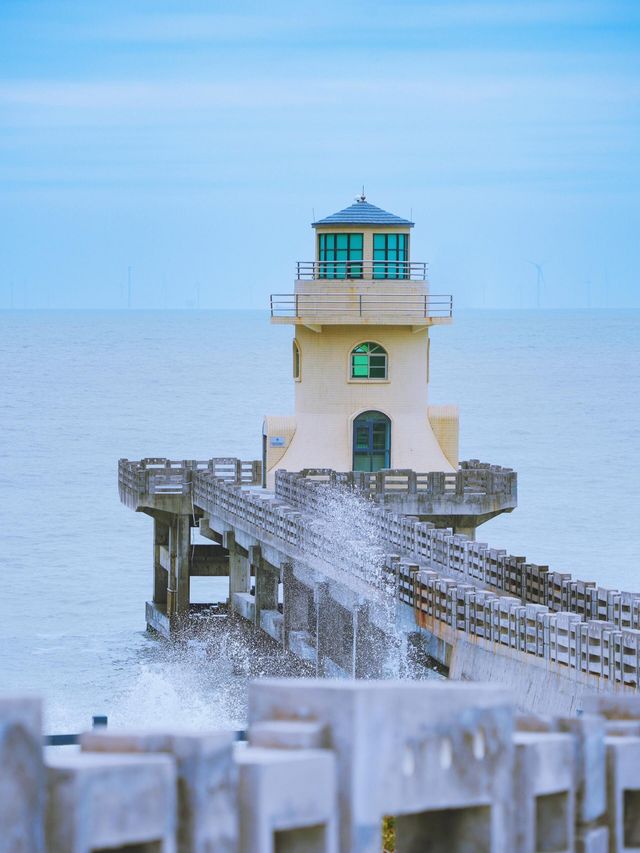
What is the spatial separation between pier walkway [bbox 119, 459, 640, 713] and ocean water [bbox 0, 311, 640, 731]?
1.73 meters

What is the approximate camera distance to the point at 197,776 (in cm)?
790

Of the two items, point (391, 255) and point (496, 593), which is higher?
point (391, 255)

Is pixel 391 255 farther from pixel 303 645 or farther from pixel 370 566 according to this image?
pixel 370 566

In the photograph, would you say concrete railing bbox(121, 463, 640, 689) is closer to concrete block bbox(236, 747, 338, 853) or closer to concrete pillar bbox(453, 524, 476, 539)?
concrete pillar bbox(453, 524, 476, 539)

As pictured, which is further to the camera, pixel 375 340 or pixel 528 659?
pixel 375 340

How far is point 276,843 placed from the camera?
27.0 ft

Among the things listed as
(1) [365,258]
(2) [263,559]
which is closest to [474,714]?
(2) [263,559]

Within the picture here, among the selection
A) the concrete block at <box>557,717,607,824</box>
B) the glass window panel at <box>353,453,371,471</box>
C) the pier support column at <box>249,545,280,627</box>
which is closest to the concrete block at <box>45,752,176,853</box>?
the concrete block at <box>557,717,607,824</box>

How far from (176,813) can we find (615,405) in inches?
5350

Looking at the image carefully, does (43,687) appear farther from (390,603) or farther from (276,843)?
(276,843)

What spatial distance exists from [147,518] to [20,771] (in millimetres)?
70524

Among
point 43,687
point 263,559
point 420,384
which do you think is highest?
point 420,384

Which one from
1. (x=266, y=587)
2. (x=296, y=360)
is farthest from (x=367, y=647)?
(x=296, y=360)

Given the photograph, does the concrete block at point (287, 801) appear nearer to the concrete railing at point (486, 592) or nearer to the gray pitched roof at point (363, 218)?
the concrete railing at point (486, 592)
